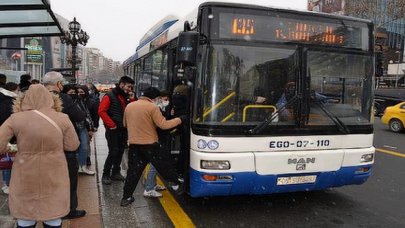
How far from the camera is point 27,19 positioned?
8562 millimetres

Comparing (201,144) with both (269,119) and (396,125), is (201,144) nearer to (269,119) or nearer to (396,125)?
(269,119)

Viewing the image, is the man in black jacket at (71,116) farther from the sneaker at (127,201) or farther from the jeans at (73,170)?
the sneaker at (127,201)

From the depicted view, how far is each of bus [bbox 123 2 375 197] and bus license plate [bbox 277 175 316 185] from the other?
14 millimetres

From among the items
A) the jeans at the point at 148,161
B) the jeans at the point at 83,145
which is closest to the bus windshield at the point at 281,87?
the jeans at the point at 148,161

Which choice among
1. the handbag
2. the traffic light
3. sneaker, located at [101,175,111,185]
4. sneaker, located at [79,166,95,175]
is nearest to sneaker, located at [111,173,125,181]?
sneaker, located at [101,175,111,185]

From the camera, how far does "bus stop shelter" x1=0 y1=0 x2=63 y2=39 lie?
712 cm

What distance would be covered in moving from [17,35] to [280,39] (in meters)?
7.20

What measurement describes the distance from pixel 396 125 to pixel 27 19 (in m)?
13.9

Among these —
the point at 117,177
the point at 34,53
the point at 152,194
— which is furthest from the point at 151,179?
the point at 34,53

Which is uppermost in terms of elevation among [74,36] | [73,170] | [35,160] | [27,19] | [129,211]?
[74,36]

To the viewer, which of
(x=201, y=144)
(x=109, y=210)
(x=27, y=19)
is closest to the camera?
(x=201, y=144)

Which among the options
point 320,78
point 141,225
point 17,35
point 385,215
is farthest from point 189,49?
point 17,35

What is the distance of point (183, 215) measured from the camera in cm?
552

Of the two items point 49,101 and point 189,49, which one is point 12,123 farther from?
point 189,49
